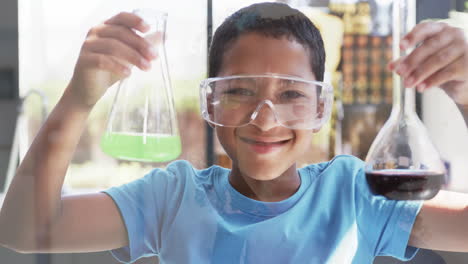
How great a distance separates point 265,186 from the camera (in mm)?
506

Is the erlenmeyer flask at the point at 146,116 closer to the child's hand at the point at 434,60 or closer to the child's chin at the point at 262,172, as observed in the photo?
the child's chin at the point at 262,172

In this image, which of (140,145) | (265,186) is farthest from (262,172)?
(140,145)

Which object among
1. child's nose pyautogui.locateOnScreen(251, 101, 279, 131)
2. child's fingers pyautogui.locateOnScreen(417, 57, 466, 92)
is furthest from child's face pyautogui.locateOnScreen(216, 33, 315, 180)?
child's fingers pyautogui.locateOnScreen(417, 57, 466, 92)

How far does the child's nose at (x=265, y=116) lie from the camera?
0.48m

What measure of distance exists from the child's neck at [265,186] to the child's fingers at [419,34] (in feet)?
0.50

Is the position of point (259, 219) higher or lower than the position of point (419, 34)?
lower

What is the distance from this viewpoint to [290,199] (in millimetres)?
515

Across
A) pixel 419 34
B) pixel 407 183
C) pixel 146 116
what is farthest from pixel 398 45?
pixel 146 116

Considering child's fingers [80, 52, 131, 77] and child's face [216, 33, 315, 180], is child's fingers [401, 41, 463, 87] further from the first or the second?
child's fingers [80, 52, 131, 77]

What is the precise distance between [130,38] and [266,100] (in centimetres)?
13

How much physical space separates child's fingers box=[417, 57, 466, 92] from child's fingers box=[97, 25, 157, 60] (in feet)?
0.82

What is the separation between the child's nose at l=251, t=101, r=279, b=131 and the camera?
476 mm

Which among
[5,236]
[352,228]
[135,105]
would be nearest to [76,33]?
[135,105]

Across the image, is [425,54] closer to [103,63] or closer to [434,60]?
[434,60]
